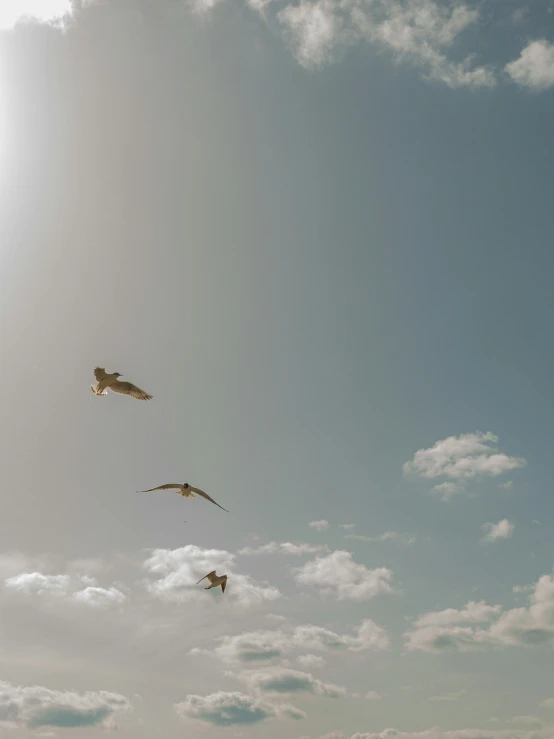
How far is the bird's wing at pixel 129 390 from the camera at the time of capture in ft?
196

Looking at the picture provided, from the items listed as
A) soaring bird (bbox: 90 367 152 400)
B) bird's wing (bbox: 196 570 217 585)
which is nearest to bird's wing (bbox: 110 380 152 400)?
soaring bird (bbox: 90 367 152 400)

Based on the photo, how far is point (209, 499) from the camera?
195 feet

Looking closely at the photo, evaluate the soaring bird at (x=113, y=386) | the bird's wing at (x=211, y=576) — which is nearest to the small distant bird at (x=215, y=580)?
the bird's wing at (x=211, y=576)

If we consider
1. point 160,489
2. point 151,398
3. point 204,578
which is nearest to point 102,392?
point 151,398

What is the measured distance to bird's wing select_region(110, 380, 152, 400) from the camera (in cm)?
5968

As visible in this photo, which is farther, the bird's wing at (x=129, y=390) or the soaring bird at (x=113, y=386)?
the bird's wing at (x=129, y=390)

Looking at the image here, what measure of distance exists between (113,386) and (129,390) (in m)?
2.02

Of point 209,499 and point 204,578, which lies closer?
point 209,499

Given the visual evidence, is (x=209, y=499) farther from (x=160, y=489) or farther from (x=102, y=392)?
(x=102, y=392)

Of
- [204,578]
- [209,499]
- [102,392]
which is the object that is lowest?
[204,578]

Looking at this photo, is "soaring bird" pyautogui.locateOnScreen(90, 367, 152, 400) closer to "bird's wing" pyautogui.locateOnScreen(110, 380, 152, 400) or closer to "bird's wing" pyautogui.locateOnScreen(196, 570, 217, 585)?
"bird's wing" pyautogui.locateOnScreen(110, 380, 152, 400)

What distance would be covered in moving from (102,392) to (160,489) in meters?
12.2

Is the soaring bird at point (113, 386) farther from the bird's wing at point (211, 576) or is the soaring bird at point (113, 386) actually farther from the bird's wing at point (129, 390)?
the bird's wing at point (211, 576)

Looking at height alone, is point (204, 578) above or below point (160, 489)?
below
